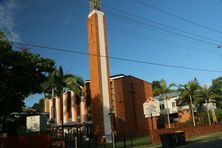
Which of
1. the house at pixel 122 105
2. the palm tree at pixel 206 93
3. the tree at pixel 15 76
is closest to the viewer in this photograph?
the tree at pixel 15 76

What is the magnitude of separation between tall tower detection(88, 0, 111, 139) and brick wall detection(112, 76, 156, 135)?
8.49ft

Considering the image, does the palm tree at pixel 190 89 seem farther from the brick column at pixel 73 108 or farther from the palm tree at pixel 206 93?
the brick column at pixel 73 108

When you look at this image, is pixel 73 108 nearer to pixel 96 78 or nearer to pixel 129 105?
pixel 129 105

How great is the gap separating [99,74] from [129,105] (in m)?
7.98

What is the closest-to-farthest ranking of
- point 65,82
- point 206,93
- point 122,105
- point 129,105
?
1. point 65,82
2. point 122,105
3. point 129,105
4. point 206,93

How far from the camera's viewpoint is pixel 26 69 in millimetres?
26906

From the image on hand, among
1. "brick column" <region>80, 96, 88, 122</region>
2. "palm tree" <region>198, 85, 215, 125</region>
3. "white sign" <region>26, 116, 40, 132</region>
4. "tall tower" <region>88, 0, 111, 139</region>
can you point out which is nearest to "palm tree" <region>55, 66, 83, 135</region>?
"tall tower" <region>88, 0, 111, 139</region>

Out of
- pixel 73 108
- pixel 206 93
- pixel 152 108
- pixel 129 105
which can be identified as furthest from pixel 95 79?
pixel 206 93

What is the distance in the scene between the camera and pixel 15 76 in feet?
86.7

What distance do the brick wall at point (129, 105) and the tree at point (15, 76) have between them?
55.2 feet

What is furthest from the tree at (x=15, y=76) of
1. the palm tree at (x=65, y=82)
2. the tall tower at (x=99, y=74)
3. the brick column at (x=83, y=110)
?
the brick column at (x=83, y=110)

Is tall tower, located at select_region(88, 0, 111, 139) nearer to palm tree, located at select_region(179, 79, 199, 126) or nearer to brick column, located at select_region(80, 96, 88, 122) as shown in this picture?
brick column, located at select_region(80, 96, 88, 122)

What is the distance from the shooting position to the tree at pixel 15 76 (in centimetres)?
2564

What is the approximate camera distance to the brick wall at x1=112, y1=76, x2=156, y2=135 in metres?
42.8
